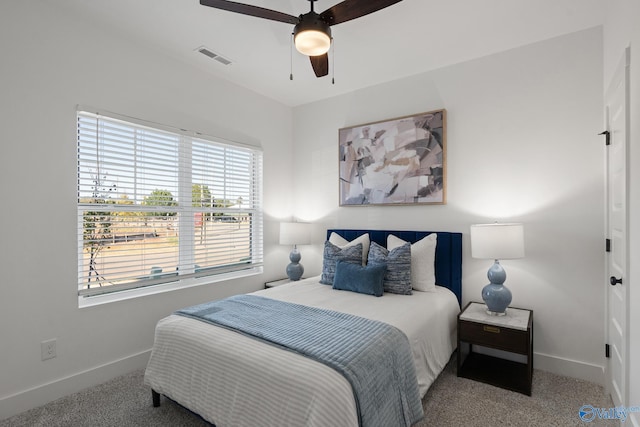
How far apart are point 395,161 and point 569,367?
7.76 ft

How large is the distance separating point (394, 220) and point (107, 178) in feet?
9.07

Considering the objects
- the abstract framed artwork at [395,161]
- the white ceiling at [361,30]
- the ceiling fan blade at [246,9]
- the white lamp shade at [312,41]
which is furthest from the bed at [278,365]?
the white ceiling at [361,30]

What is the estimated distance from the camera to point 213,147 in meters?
3.47

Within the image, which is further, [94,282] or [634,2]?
[94,282]

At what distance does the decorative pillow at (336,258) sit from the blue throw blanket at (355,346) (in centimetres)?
89

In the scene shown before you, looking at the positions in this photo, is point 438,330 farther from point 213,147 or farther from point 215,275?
point 213,147

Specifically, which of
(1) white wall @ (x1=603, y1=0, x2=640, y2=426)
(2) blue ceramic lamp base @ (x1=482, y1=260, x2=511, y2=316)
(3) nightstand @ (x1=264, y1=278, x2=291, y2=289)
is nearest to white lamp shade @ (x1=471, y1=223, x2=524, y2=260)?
(2) blue ceramic lamp base @ (x1=482, y1=260, x2=511, y2=316)

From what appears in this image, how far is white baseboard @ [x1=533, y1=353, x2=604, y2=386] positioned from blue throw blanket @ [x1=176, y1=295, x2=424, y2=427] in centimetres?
160

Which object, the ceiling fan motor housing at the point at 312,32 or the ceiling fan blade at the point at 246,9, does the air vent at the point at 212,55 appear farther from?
the ceiling fan motor housing at the point at 312,32

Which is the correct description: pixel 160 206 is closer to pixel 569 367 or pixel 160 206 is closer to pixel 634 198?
pixel 634 198

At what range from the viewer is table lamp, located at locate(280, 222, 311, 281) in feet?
12.4

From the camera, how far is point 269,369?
1539 mm

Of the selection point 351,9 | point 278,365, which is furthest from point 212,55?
point 278,365

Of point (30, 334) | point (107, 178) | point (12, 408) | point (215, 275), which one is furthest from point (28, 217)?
point (215, 275)
